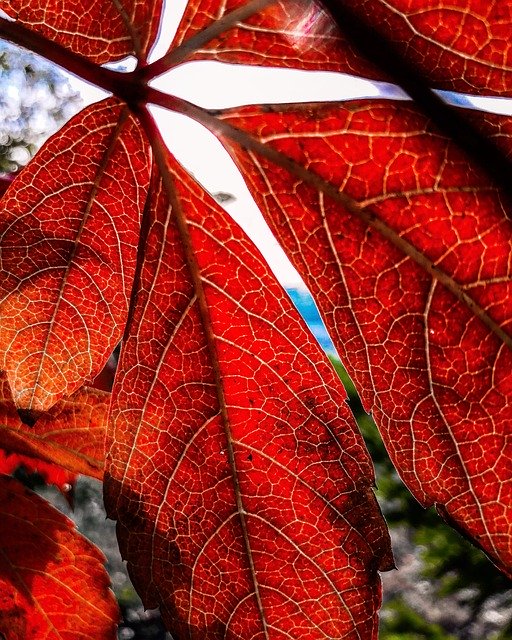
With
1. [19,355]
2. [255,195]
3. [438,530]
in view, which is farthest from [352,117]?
[438,530]

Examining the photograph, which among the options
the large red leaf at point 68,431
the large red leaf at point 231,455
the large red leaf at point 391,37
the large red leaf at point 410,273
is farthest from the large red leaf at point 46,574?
the large red leaf at point 391,37

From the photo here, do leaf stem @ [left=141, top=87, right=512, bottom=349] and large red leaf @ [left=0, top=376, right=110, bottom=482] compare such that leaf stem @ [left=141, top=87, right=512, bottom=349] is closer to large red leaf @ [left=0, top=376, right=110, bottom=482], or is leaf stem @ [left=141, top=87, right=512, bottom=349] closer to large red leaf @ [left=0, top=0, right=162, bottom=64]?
large red leaf @ [left=0, top=0, right=162, bottom=64]

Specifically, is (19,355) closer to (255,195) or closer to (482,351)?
(255,195)

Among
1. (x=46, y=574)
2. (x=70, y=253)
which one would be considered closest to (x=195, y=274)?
(x=70, y=253)

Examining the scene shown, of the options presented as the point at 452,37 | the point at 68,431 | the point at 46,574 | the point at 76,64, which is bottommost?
the point at 46,574

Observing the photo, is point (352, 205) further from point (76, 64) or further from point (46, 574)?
point (46, 574)

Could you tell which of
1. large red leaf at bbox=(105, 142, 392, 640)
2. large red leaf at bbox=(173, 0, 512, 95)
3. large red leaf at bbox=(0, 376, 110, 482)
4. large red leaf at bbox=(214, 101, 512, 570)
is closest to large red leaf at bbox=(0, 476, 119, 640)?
large red leaf at bbox=(0, 376, 110, 482)

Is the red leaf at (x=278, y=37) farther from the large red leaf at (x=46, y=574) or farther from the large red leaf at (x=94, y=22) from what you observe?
the large red leaf at (x=46, y=574)
